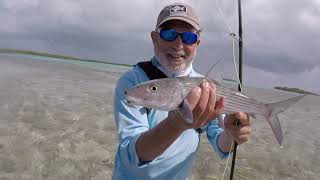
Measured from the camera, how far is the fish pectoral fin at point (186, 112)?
2.91 meters

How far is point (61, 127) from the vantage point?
1108cm

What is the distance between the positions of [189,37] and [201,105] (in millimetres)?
1081

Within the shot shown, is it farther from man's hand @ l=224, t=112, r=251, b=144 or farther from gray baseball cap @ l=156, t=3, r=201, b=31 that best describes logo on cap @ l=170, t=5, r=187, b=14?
man's hand @ l=224, t=112, r=251, b=144

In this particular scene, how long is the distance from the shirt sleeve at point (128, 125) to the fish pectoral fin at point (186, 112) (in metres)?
0.59

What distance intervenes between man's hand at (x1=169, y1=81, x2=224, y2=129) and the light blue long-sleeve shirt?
0.54 meters

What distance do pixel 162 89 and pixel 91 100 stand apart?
12720 mm

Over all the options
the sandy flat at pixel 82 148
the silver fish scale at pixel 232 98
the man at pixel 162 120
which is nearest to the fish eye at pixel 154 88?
the silver fish scale at pixel 232 98

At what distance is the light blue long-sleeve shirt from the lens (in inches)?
139

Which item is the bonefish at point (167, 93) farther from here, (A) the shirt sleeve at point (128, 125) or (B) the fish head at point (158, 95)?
(A) the shirt sleeve at point (128, 125)

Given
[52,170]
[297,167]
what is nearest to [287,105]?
[52,170]

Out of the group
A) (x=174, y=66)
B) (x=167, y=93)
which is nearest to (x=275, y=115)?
(x=174, y=66)

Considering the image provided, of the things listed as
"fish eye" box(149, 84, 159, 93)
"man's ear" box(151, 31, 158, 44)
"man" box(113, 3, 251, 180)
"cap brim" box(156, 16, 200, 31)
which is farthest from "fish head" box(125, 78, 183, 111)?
"man's ear" box(151, 31, 158, 44)

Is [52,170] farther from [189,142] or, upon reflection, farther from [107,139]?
→ [189,142]

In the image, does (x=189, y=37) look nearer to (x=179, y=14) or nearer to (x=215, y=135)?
(x=179, y=14)
